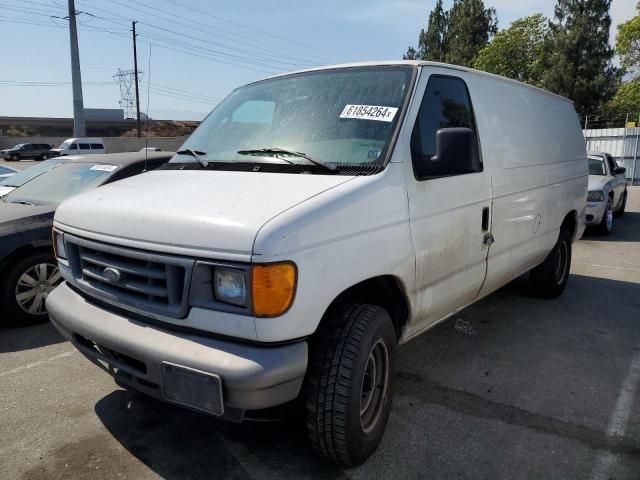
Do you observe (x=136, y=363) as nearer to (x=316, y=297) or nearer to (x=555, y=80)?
(x=316, y=297)

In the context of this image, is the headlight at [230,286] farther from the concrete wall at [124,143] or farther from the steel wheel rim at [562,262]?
the concrete wall at [124,143]

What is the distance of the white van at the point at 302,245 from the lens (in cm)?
215

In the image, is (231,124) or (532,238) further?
(532,238)

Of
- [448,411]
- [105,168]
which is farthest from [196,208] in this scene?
[105,168]

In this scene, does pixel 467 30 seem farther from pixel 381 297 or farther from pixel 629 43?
pixel 381 297

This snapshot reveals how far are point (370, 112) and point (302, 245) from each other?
114cm

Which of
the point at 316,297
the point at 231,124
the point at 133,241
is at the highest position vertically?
the point at 231,124

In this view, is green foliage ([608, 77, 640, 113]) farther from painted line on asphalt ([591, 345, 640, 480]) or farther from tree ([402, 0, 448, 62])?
painted line on asphalt ([591, 345, 640, 480])

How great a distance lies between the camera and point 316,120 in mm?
3043

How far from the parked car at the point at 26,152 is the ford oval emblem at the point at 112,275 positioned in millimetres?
45946

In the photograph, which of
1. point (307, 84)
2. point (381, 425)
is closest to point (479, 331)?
point (381, 425)

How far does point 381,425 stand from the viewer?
2752mm

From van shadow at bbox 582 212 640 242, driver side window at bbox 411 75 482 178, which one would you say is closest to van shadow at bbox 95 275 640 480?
driver side window at bbox 411 75 482 178

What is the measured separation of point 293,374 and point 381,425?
0.86 meters
